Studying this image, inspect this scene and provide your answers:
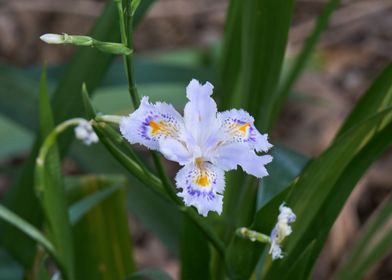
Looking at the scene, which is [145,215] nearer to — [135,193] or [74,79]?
[135,193]

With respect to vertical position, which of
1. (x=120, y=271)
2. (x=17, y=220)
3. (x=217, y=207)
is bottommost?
(x=120, y=271)

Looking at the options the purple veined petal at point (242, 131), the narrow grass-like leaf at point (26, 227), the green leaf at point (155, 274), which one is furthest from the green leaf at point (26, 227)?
the purple veined petal at point (242, 131)

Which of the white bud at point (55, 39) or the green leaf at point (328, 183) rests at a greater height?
the white bud at point (55, 39)

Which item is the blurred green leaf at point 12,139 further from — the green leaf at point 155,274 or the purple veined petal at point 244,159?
the purple veined petal at point 244,159

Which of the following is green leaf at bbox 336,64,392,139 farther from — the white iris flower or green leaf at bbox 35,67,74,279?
green leaf at bbox 35,67,74,279

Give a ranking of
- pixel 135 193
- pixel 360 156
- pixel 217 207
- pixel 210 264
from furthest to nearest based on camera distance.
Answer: pixel 135 193 < pixel 210 264 < pixel 360 156 < pixel 217 207

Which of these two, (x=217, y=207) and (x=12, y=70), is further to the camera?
(x=12, y=70)

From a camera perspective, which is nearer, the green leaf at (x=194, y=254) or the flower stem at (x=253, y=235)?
the flower stem at (x=253, y=235)

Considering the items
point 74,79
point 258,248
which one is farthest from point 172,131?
point 74,79
